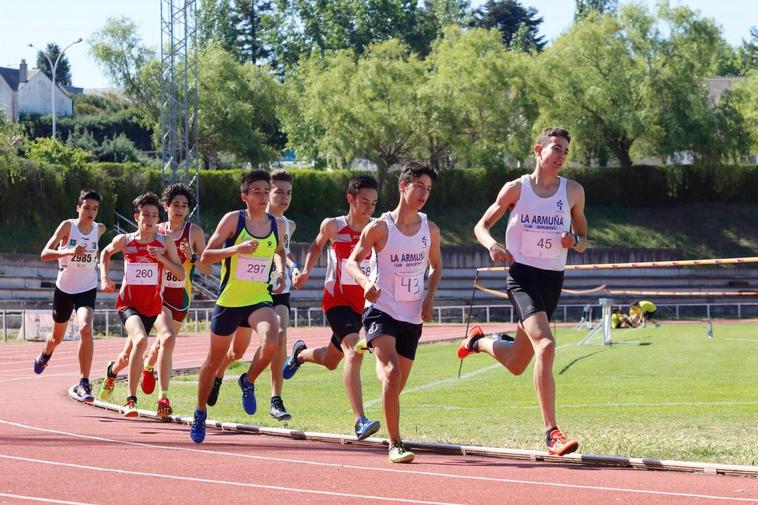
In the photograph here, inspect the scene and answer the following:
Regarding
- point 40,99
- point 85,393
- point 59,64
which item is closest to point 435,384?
point 85,393

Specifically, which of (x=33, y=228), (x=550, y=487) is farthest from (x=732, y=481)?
(x=33, y=228)

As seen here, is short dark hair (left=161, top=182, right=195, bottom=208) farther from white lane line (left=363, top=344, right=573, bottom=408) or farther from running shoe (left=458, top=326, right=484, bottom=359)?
running shoe (left=458, top=326, right=484, bottom=359)

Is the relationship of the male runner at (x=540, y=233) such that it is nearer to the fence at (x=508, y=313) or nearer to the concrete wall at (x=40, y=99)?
the fence at (x=508, y=313)

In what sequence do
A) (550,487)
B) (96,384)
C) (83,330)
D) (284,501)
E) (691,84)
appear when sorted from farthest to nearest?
(691,84), (96,384), (83,330), (550,487), (284,501)

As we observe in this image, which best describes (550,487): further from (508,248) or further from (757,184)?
(757,184)

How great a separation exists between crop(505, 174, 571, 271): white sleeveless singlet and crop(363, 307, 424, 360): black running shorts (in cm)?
87

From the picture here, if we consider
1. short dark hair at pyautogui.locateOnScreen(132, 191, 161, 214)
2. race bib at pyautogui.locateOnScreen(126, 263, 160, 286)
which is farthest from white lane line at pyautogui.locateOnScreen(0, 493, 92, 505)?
short dark hair at pyautogui.locateOnScreen(132, 191, 161, 214)

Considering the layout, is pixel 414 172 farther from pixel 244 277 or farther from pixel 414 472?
pixel 414 472

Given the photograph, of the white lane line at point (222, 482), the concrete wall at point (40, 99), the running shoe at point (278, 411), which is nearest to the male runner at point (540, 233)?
the white lane line at point (222, 482)

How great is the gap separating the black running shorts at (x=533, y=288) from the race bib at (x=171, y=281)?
4539 millimetres

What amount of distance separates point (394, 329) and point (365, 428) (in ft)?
2.62

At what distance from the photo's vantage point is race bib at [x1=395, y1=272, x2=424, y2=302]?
877 cm

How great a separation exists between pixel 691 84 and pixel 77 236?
48621mm

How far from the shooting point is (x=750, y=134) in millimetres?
60906
